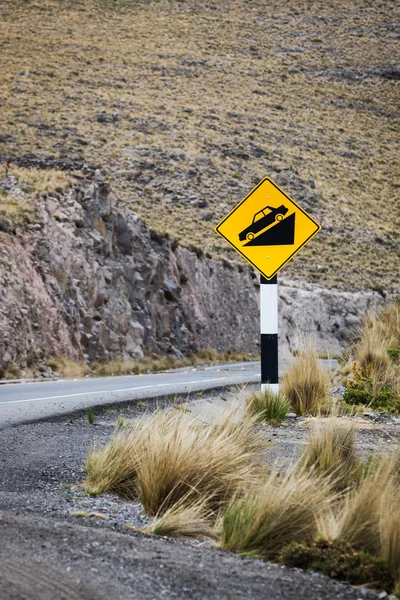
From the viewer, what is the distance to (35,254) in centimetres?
2644

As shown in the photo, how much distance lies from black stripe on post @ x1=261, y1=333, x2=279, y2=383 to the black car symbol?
48.3 inches

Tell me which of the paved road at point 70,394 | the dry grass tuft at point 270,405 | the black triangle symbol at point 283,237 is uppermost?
the black triangle symbol at point 283,237

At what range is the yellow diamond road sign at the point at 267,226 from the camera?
34.9 feet

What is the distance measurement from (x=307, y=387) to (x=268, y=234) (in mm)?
2290

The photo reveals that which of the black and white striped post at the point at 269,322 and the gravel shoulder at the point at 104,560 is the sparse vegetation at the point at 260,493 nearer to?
the gravel shoulder at the point at 104,560

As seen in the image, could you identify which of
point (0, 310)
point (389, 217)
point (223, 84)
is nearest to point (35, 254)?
point (0, 310)

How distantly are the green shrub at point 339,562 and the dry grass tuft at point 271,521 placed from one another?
0.63 ft

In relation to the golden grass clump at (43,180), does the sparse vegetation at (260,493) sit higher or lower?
lower

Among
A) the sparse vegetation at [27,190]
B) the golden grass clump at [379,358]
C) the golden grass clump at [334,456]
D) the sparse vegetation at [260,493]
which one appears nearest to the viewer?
the sparse vegetation at [260,493]

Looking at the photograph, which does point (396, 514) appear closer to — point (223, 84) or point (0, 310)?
point (0, 310)

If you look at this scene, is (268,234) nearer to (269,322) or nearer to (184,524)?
(269,322)

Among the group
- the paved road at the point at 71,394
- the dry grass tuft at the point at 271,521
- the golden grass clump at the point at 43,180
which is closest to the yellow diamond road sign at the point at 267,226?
the paved road at the point at 71,394

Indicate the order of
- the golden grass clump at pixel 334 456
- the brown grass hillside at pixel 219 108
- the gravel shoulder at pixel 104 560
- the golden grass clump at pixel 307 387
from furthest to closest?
the brown grass hillside at pixel 219 108 < the golden grass clump at pixel 307 387 < the golden grass clump at pixel 334 456 < the gravel shoulder at pixel 104 560

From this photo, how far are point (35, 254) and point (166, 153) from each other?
2996 cm
